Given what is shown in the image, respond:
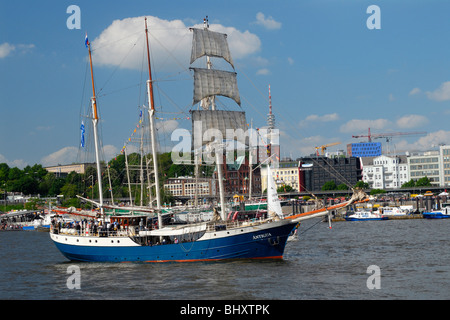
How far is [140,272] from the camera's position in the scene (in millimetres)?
46875

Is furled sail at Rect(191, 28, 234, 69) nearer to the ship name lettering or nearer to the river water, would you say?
Result: the ship name lettering

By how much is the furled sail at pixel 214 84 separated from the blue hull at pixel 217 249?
16.6 meters

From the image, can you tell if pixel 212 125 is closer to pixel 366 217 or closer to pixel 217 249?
pixel 217 249

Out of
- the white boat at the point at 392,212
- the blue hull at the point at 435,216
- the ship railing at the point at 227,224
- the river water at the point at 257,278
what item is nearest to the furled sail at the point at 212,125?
the ship railing at the point at 227,224

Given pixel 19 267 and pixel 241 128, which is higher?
pixel 241 128

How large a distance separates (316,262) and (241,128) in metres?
18.1

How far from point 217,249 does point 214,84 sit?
62.2 ft

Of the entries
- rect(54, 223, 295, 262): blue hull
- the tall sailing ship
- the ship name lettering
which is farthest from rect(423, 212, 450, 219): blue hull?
the ship name lettering

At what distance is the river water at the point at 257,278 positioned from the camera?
36.4 meters
